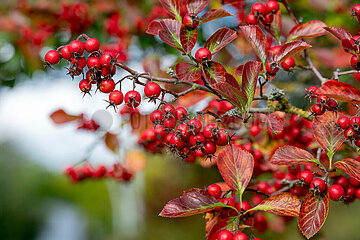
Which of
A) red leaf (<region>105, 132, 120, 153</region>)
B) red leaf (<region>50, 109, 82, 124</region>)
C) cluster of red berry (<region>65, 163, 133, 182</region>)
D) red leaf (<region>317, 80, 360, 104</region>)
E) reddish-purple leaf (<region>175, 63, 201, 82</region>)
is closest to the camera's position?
red leaf (<region>317, 80, 360, 104</region>)

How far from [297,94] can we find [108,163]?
1.26 m

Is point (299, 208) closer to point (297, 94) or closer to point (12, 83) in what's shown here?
point (297, 94)

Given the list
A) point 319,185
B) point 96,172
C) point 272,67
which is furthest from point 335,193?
point 96,172

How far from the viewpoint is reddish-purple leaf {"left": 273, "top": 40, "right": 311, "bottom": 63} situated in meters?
0.71

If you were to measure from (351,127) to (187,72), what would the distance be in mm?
357

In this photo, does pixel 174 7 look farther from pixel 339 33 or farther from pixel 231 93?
pixel 339 33

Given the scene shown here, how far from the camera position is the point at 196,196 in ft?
2.23

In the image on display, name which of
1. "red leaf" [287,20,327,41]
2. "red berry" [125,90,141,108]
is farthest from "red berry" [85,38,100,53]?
"red leaf" [287,20,327,41]

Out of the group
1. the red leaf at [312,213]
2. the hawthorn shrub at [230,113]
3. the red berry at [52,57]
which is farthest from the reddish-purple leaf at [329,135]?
the red berry at [52,57]

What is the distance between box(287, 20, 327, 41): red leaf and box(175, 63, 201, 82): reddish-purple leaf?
0.35 metres

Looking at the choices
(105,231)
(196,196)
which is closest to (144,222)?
(105,231)

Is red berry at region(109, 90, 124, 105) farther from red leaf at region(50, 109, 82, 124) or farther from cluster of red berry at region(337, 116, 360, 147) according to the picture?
red leaf at region(50, 109, 82, 124)

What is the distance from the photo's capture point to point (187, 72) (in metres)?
0.71

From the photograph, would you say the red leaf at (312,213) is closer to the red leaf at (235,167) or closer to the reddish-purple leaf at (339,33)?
the red leaf at (235,167)
